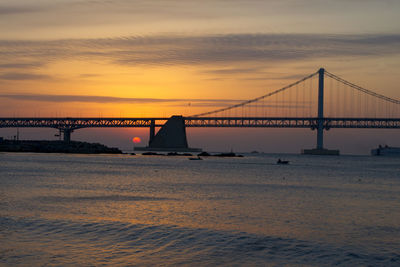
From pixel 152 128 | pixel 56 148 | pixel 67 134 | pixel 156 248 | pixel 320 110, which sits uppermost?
pixel 320 110

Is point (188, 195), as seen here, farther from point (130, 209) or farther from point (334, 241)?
point (334, 241)

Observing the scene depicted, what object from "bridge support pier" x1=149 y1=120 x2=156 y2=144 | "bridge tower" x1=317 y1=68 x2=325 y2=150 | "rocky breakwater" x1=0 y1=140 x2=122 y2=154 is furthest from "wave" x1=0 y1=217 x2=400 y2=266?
"bridge support pier" x1=149 y1=120 x2=156 y2=144

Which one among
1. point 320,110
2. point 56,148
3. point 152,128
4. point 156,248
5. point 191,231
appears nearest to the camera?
point 156,248

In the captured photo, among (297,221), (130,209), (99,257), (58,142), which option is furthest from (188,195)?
(58,142)

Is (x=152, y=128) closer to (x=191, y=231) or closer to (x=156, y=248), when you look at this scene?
(x=191, y=231)

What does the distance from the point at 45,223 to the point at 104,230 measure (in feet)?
7.34

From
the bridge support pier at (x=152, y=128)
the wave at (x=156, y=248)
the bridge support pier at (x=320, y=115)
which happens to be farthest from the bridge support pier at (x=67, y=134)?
the wave at (x=156, y=248)

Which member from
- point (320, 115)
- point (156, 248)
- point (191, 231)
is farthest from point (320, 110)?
point (156, 248)

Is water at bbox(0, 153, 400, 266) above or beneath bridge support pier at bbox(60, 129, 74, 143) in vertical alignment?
beneath

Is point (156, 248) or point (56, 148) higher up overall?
point (56, 148)

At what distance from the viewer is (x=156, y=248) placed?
13.6 metres

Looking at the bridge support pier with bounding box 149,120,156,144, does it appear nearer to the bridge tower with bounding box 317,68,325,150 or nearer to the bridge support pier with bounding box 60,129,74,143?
the bridge support pier with bounding box 60,129,74,143

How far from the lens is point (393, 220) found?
19.7 metres

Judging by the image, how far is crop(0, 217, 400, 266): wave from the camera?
12.3 meters
